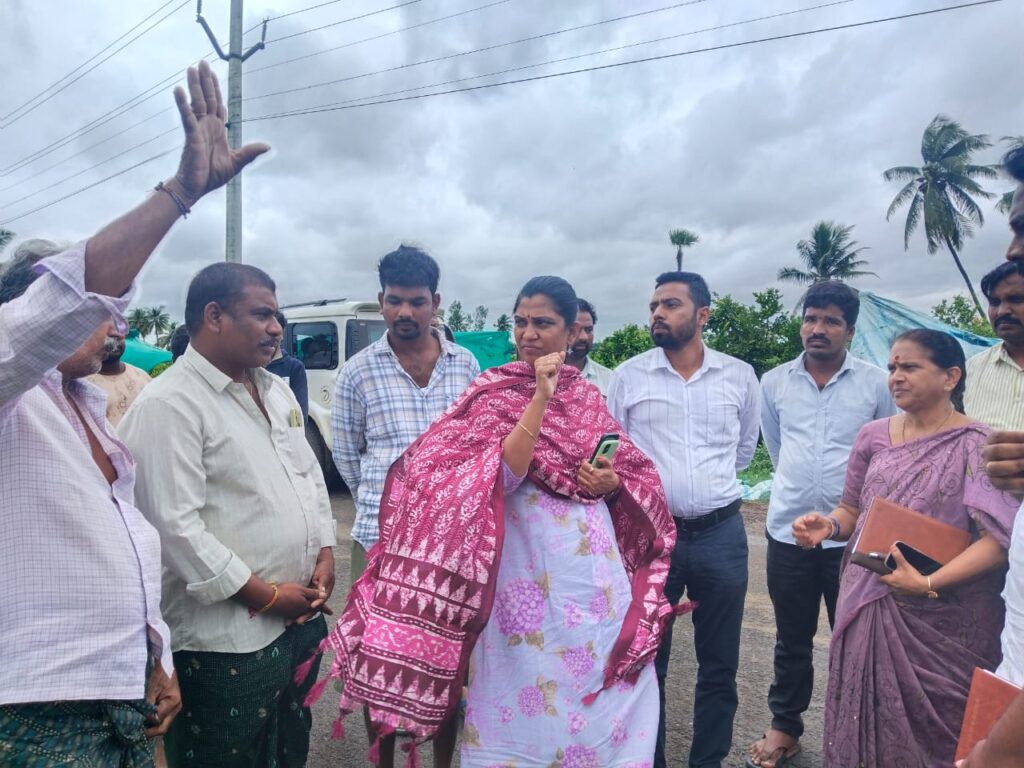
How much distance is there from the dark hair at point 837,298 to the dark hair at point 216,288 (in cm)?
253

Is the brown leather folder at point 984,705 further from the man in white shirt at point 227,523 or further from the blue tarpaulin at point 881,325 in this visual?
the blue tarpaulin at point 881,325

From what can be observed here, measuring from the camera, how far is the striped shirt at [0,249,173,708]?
1261 mm

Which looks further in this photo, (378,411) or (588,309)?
(588,309)

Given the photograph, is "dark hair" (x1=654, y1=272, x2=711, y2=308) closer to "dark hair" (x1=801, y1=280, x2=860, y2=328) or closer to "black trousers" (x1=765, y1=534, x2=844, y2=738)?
"dark hair" (x1=801, y1=280, x2=860, y2=328)

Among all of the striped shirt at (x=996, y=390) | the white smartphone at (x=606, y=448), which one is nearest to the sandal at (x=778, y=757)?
the striped shirt at (x=996, y=390)

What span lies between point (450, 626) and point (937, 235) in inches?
1224

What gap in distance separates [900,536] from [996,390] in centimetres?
78

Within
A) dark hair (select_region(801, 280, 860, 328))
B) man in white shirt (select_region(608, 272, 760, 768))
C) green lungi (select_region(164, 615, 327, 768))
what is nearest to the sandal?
man in white shirt (select_region(608, 272, 760, 768))

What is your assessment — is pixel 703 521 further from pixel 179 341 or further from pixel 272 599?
pixel 179 341

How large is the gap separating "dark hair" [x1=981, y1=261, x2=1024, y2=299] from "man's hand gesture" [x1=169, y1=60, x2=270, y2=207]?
2482 mm

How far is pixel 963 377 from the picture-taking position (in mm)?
2645

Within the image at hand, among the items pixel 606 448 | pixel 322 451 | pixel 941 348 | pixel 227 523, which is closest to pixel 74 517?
pixel 227 523

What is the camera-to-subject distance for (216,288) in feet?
7.41

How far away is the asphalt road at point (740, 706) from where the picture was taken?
124 inches
